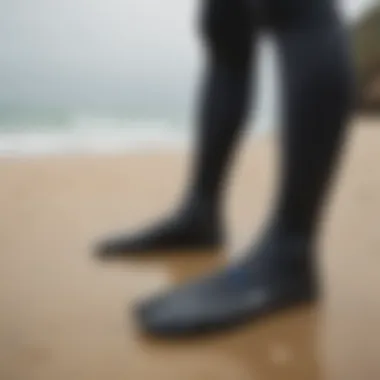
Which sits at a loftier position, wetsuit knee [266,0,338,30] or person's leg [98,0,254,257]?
wetsuit knee [266,0,338,30]

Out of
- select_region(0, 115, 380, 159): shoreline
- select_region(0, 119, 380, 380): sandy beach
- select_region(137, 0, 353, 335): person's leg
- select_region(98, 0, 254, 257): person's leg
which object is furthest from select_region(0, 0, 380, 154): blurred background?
select_region(137, 0, 353, 335): person's leg

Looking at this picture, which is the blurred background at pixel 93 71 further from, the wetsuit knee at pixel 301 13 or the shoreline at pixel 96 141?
the wetsuit knee at pixel 301 13

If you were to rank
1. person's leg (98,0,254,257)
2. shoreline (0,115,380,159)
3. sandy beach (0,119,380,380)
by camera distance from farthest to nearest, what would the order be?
shoreline (0,115,380,159) → person's leg (98,0,254,257) → sandy beach (0,119,380,380)

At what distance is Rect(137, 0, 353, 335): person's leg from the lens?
1001mm

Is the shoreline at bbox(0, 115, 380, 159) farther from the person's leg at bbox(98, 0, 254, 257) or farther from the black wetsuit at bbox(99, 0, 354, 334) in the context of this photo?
the black wetsuit at bbox(99, 0, 354, 334)

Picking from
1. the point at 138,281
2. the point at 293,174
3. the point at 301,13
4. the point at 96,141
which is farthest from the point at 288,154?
the point at 96,141

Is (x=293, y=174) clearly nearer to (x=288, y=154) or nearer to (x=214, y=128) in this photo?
(x=288, y=154)

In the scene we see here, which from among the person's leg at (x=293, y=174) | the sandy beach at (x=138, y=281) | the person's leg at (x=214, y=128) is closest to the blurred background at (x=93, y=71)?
the sandy beach at (x=138, y=281)

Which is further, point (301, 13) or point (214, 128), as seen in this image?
point (214, 128)

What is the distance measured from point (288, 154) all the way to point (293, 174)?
22 millimetres

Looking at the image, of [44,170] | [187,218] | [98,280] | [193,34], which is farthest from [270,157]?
[98,280]

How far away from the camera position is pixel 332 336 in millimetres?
1009

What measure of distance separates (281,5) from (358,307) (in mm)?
347

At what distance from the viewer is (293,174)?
1022 mm
